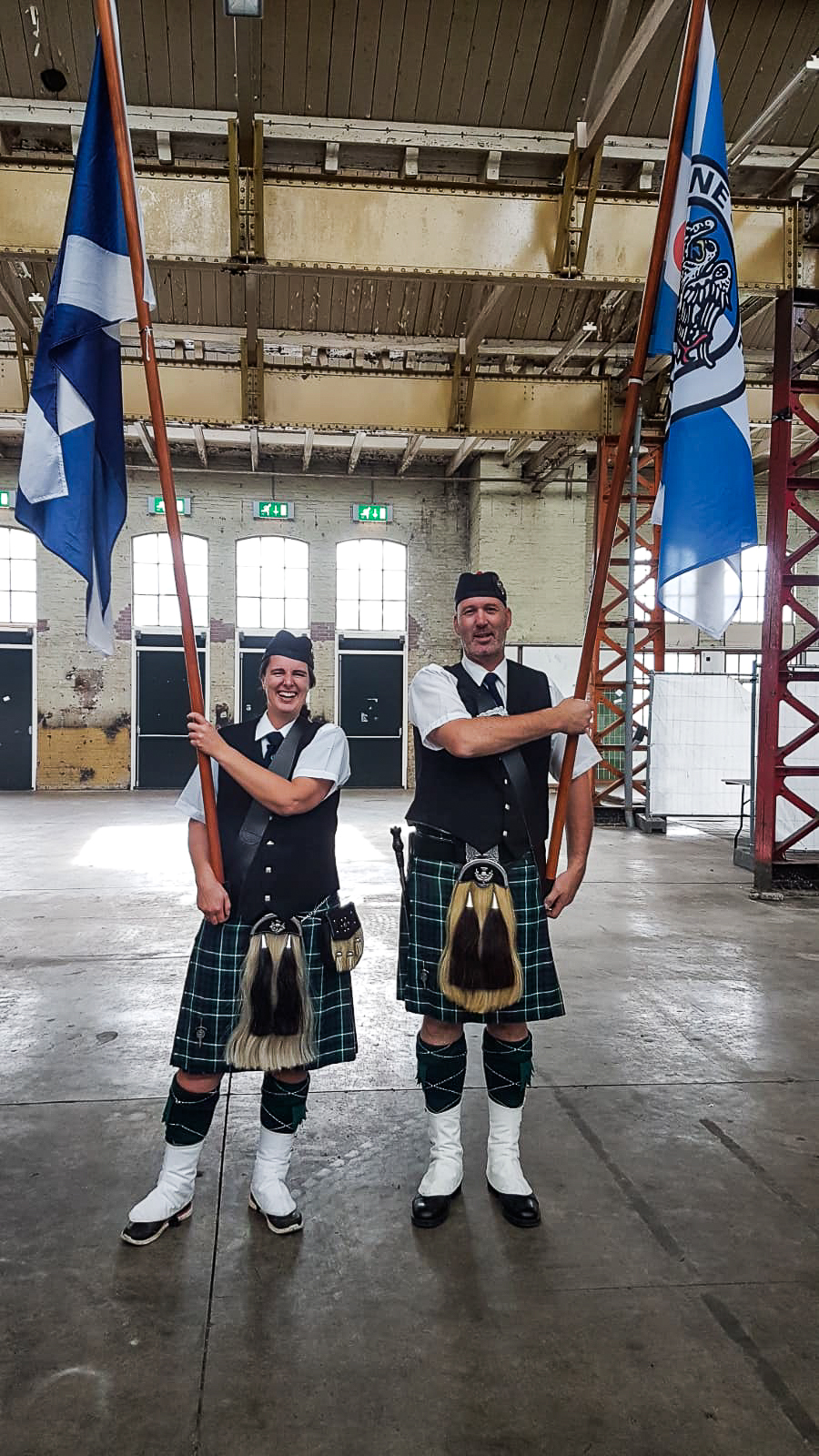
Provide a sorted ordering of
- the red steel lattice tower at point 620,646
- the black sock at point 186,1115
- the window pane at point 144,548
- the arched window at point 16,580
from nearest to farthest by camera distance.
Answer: the black sock at point 186,1115, the red steel lattice tower at point 620,646, the arched window at point 16,580, the window pane at point 144,548

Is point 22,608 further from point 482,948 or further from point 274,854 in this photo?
point 482,948

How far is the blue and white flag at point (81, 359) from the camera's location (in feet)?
9.34

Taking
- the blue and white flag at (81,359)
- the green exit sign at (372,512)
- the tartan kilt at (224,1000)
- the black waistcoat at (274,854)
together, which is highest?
the green exit sign at (372,512)

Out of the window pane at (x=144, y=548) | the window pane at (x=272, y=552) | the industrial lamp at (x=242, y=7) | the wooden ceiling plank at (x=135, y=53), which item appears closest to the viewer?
the industrial lamp at (x=242, y=7)

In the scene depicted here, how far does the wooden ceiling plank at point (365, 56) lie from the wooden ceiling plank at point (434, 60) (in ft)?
1.05

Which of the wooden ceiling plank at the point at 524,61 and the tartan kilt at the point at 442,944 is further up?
the wooden ceiling plank at the point at 524,61

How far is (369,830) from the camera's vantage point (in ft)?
40.0

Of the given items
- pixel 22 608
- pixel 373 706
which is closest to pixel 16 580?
pixel 22 608

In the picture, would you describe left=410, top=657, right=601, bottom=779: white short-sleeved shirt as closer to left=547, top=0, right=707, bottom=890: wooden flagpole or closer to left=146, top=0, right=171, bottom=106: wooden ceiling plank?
left=547, top=0, right=707, bottom=890: wooden flagpole

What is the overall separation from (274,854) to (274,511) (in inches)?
611

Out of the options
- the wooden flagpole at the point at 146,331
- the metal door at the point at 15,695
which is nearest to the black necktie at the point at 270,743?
the wooden flagpole at the point at 146,331

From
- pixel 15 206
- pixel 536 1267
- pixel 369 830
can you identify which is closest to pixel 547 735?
pixel 536 1267

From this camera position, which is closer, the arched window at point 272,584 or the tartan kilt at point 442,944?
the tartan kilt at point 442,944

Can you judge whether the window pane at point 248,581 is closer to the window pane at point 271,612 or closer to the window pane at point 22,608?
the window pane at point 271,612
